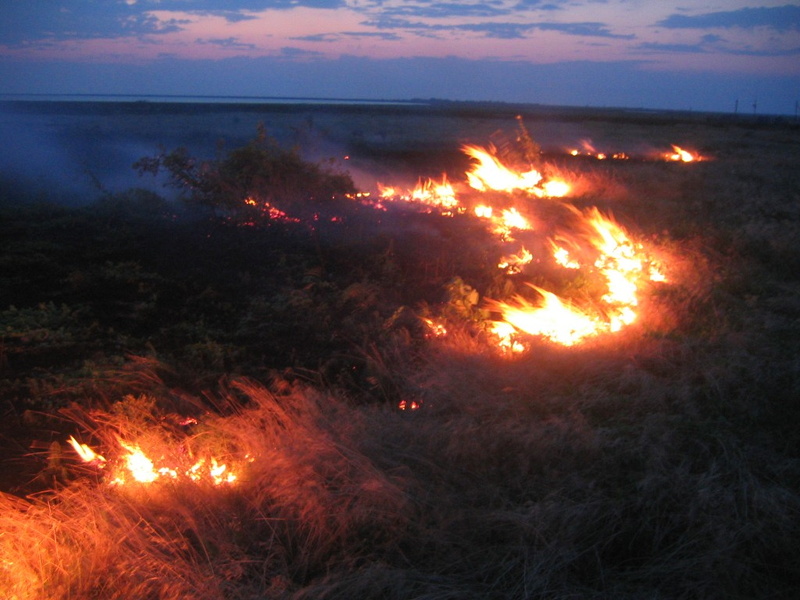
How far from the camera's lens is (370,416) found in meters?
4.09

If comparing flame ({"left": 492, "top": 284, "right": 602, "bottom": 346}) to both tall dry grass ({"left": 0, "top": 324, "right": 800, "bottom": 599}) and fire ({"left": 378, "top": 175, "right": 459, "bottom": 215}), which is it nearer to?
tall dry grass ({"left": 0, "top": 324, "right": 800, "bottom": 599})

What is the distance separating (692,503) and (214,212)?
733cm

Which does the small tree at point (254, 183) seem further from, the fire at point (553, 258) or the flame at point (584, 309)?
the flame at point (584, 309)

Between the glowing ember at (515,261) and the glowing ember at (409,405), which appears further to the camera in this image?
the glowing ember at (515,261)

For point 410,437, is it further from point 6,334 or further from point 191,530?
point 6,334

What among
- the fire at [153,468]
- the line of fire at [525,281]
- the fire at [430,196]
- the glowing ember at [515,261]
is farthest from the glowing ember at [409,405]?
the fire at [430,196]

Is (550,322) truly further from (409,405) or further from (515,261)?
(409,405)

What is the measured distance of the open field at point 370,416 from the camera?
9.48 ft

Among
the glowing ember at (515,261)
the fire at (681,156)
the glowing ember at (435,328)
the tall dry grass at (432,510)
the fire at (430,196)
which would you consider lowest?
the tall dry grass at (432,510)

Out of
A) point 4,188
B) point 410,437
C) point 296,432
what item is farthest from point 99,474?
point 4,188

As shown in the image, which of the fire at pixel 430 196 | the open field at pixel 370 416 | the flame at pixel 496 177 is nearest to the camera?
the open field at pixel 370 416

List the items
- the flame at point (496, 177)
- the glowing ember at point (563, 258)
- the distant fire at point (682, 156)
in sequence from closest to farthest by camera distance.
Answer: the glowing ember at point (563, 258), the flame at point (496, 177), the distant fire at point (682, 156)

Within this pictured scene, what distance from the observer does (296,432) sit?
370cm

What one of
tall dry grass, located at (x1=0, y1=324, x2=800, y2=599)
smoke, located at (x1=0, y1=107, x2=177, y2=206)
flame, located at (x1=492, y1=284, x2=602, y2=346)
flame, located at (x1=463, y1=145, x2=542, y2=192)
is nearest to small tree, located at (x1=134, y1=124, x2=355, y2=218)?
smoke, located at (x1=0, y1=107, x2=177, y2=206)
